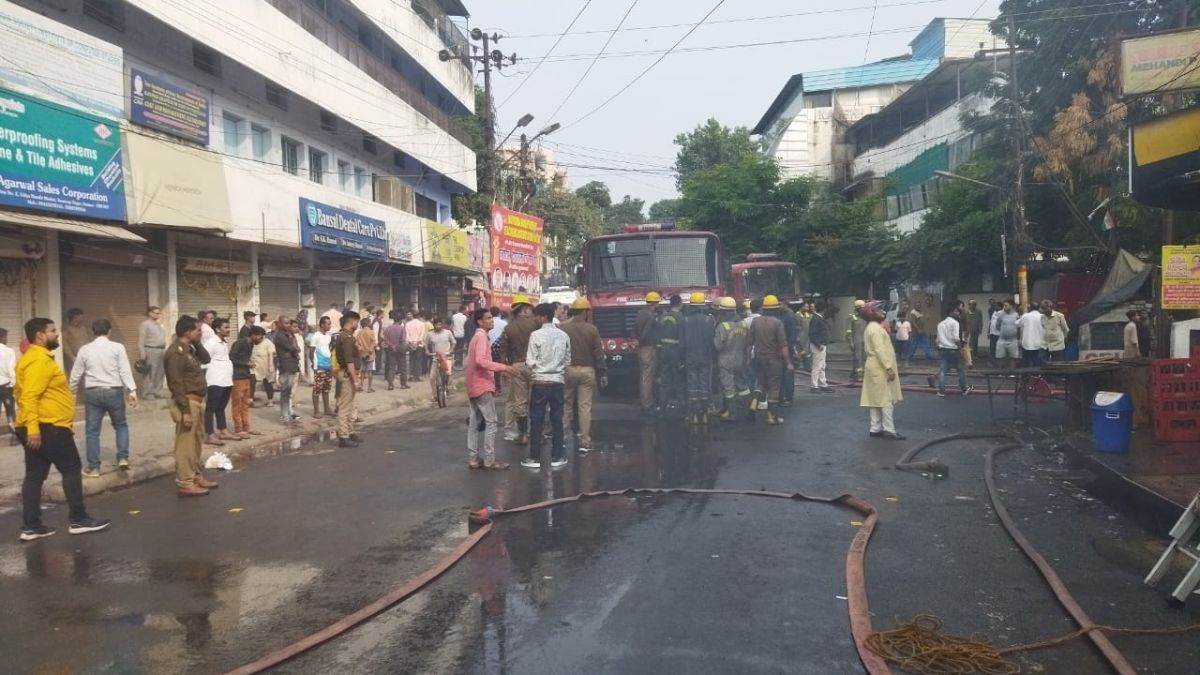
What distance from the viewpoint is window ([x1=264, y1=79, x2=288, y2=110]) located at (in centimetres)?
2114

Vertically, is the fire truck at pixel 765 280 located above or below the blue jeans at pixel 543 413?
above

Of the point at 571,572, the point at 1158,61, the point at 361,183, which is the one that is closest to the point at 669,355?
the point at 1158,61

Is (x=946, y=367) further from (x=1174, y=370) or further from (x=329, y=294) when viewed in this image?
(x=329, y=294)

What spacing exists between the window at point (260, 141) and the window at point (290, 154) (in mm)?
682

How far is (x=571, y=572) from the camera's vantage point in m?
5.93

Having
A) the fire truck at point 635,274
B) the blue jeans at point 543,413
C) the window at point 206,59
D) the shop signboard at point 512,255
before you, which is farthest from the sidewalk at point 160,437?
the window at point 206,59

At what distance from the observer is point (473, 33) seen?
27.6m

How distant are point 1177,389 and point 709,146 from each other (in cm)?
4652

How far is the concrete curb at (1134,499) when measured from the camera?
23.9 ft

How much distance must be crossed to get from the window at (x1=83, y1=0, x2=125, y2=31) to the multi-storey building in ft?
0.11

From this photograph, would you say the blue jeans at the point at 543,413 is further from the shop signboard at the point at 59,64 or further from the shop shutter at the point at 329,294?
the shop shutter at the point at 329,294

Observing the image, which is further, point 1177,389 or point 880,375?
point 880,375

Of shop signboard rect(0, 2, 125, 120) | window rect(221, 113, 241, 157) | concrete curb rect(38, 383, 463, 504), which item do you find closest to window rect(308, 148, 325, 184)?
window rect(221, 113, 241, 157)

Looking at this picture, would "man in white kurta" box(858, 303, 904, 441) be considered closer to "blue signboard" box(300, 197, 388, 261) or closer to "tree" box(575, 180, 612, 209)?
"blue signboard" box(300, 197, 388, 261)
